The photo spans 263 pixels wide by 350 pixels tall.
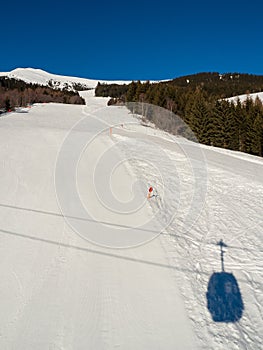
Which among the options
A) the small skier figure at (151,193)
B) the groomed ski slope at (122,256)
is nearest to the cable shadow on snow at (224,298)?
the groomed ski slope at (122,256)

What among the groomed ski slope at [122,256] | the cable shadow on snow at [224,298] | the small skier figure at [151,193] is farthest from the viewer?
the small skier figure at [151,193]

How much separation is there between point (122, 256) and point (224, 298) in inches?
92.5

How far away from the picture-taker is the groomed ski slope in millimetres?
3885

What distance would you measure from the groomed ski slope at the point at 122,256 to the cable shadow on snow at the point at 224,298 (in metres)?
0.11

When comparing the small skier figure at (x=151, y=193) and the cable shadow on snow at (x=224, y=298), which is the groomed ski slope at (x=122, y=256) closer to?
the cable shadow on snow at (x=224, y=298)

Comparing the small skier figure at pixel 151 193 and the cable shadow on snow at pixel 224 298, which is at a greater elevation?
the small skier figure at pixel 151 193

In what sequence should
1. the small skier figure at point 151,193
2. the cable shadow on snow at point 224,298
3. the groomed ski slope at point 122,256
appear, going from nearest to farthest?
the groomed ski slope at point 122,256 < the cable shadow on snow at point 224,298 < the small skier figure at point 151,193

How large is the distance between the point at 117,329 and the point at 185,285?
1.72 metres

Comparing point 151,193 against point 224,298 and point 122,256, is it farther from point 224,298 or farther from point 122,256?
point 224,298

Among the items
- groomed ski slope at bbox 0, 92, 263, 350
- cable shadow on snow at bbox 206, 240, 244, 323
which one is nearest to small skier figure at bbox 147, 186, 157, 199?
groomed ski slope at bbox 0, 92, 263, 350

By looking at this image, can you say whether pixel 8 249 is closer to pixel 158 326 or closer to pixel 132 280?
pixel 132 280

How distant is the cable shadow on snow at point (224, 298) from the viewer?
4.28 meters

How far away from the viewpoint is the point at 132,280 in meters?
5.03

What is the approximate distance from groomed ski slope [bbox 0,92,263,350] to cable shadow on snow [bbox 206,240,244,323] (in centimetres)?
11
